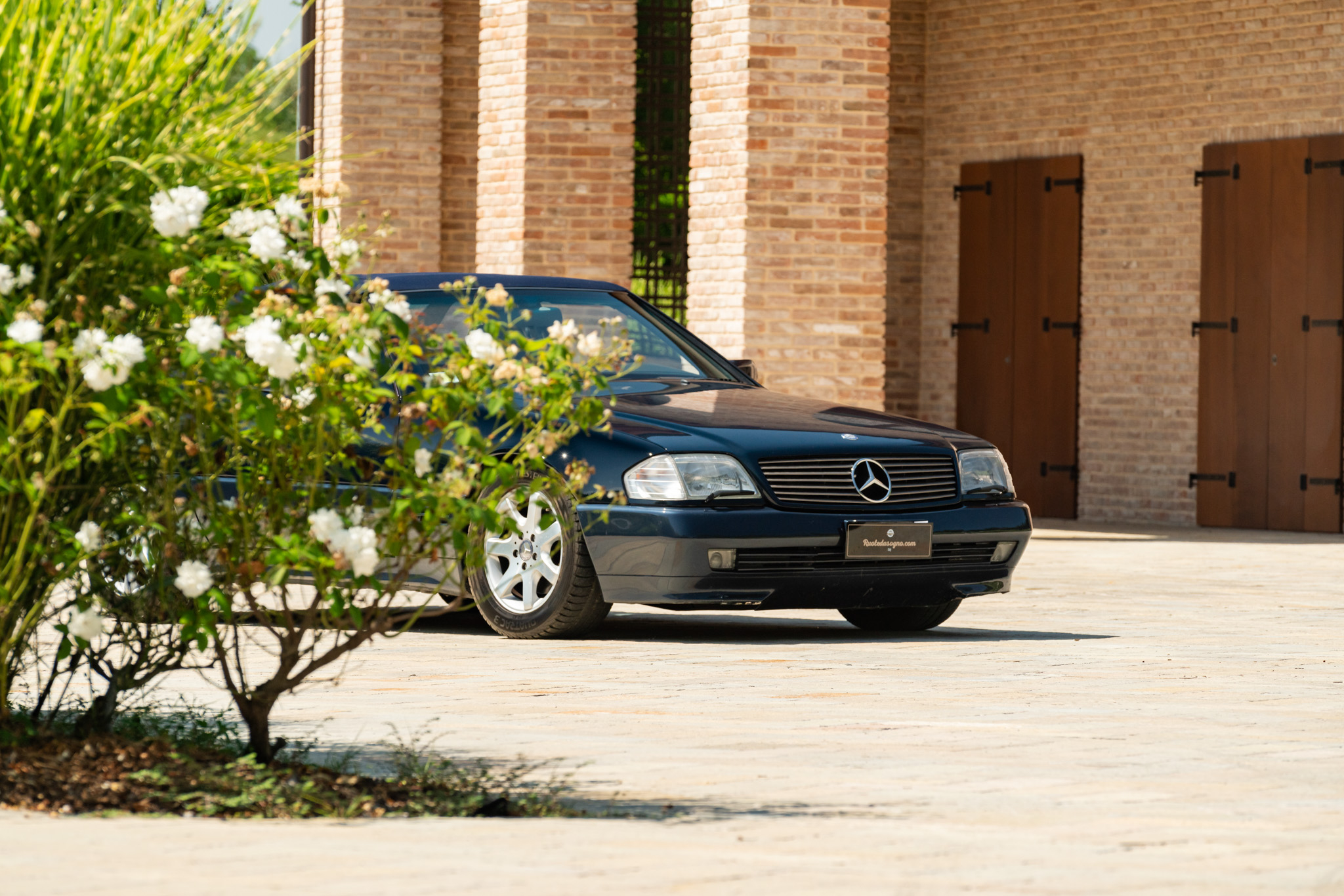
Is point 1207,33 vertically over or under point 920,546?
over

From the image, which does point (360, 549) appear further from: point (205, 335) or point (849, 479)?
point (849, 479)

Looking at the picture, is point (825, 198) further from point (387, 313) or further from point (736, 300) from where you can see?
point (387, 313)

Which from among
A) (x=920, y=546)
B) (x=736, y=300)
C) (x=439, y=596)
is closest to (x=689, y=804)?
(x=920, y=546)

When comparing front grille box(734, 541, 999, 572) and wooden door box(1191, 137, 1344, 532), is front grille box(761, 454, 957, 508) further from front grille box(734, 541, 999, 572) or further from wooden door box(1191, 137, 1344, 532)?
wooden door box(1191, 137, 1344, 532)

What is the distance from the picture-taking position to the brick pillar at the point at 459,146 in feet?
67.6

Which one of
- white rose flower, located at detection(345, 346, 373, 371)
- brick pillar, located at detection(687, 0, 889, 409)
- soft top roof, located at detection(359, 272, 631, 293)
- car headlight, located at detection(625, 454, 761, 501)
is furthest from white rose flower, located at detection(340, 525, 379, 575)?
brick pillar, located at detection(687, 0, 889, 409)

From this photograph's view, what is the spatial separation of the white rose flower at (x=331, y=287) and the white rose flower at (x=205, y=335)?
12.6 inches

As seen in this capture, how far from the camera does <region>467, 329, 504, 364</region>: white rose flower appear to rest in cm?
559

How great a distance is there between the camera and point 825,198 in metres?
15.2

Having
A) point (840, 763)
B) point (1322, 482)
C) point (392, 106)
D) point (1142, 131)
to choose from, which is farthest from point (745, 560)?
point (392, 106)

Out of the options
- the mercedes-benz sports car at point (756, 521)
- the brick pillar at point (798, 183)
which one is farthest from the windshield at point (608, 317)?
→ the brick pillar at point (798, 183)

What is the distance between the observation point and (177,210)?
529 centimetres

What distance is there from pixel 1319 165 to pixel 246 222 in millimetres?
13438

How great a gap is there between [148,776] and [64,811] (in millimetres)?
218
